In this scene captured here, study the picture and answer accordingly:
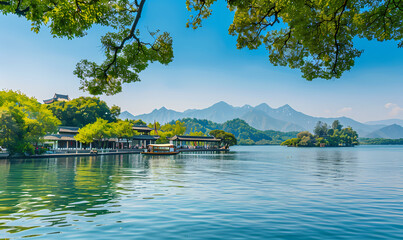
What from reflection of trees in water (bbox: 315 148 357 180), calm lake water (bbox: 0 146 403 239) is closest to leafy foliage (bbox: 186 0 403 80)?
calm lake water (bbox: 0 146 403 239)

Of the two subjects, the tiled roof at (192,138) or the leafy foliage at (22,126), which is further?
the tiled roof at (192,138)

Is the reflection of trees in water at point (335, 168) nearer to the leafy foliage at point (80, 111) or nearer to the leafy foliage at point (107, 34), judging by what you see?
the leafy foliage at point (107, 34)

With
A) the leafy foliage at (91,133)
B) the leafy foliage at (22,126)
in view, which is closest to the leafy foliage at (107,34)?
the leafy foliage at (22,126)

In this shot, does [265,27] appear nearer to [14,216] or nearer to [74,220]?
[74,220]

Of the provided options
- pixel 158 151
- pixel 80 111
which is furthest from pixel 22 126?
pixel 80 111

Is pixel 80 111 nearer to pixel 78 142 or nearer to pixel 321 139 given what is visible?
pixel 78 142

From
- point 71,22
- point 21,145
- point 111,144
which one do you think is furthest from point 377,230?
point 111,144

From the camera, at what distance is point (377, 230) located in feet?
30.1

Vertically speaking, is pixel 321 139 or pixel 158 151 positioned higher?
pixel 321 139

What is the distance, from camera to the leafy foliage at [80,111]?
264 ft

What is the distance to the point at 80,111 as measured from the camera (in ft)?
271

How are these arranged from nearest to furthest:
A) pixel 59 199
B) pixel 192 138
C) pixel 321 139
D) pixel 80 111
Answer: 1. pixel 59 199
2. pixel 192 138
3. pixel 80 111
4. pixel 321 139

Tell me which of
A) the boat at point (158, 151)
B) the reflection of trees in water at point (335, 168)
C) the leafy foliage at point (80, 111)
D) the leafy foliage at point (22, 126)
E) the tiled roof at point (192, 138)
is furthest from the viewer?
the leafy foliage at point (80, 111)

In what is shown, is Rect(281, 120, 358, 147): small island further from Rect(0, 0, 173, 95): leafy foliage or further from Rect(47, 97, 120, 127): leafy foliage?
Rect(0, 0, 173, 95): leafy foliage
